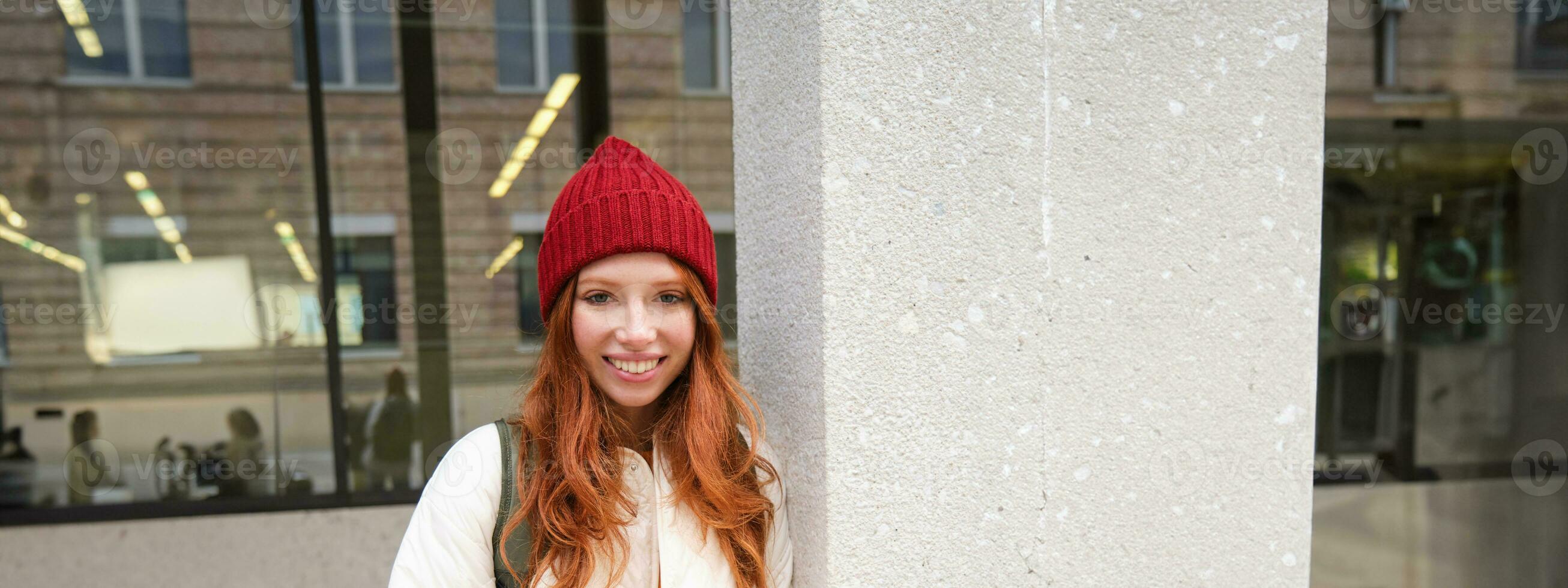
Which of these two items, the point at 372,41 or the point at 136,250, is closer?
the point at 372,41

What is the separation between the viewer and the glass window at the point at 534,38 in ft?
17.4

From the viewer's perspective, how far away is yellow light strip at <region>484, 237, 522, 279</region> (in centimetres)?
550

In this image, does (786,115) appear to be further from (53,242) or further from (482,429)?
(53,242)
